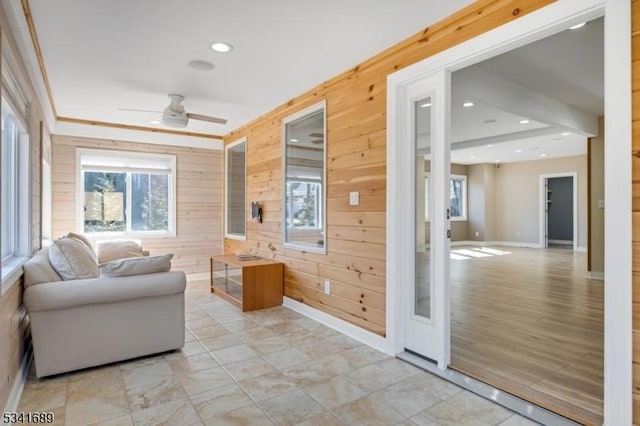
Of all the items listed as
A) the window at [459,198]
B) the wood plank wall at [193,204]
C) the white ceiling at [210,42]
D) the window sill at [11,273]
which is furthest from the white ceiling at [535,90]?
the window at [459,198]

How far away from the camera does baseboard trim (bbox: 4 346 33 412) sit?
208 cm

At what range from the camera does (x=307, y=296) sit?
402 cm

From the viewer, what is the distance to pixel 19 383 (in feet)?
7.65

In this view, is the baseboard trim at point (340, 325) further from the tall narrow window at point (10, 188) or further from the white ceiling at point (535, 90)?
the tall narrow window at point (10, 188)

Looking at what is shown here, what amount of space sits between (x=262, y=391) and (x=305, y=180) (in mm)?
2402

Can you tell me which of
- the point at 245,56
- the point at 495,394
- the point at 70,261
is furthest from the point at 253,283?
the point at 495,394

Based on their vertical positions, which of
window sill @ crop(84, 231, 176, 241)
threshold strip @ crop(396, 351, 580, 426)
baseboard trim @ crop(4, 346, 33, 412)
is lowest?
threshold strip @ crop(396, 351, 580, 426)

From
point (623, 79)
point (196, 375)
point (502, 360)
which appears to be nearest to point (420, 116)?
point (623, 79)

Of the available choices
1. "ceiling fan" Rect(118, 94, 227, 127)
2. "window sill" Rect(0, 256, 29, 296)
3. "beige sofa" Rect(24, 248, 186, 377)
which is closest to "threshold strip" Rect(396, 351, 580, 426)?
"beige sofa" Rect(24, 248, 186, 377)

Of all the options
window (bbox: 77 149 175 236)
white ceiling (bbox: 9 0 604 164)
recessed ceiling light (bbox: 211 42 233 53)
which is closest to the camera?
white ceiling (bbox: 9 0 604 164)

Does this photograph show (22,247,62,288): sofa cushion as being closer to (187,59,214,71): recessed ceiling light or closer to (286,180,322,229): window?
(187,59,214,71): recessed ceiling light

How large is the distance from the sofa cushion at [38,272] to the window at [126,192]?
123 inches

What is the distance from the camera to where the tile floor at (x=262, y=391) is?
6.72 feet

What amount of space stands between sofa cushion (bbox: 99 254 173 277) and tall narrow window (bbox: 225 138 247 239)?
108 inches
